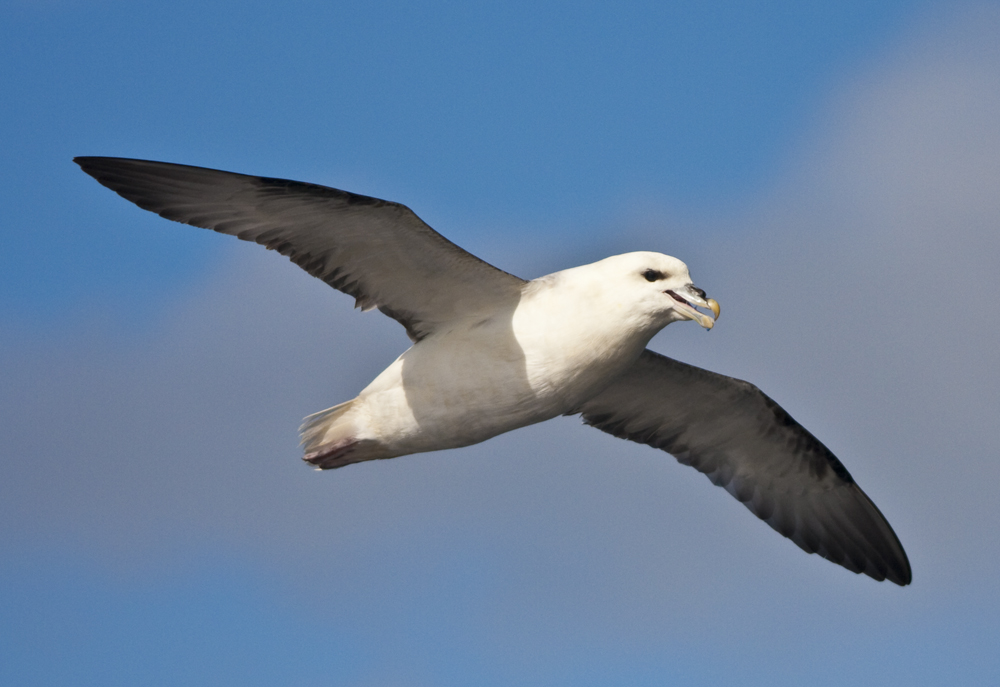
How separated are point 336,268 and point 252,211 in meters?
0.70

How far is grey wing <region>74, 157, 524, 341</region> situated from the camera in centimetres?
854

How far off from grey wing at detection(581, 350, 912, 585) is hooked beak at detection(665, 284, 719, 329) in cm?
200

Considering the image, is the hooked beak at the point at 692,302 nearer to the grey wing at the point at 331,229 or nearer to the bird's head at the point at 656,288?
the bird's head at the point at 656,288

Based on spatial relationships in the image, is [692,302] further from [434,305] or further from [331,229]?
[331,229]

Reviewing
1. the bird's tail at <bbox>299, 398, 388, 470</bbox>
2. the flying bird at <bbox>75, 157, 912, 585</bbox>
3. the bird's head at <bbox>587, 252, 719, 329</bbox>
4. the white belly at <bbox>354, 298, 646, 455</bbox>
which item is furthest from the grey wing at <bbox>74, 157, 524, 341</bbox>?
the bird's tail at <bbox>299, 398, 388, 470</bbox>

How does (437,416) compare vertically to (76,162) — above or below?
below

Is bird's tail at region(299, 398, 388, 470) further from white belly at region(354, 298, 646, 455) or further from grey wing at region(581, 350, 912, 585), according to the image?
grey wing at region(581, 350, 912, 585)

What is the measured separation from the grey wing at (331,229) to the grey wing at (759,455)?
6.92ft

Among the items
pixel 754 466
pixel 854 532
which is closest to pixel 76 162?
pixel 754 466

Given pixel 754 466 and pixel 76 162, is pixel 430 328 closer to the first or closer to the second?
pixel 76 162

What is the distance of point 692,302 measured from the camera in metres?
8.37

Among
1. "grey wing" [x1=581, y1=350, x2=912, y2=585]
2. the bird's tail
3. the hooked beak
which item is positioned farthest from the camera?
"grey wing" [x1=581, y1=350, x2=912, y2=585]

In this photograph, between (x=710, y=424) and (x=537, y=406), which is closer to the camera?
(x=537, y=406)

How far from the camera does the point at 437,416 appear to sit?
344 inches
